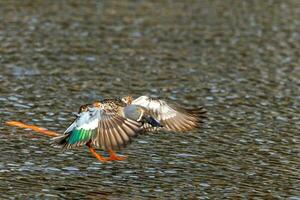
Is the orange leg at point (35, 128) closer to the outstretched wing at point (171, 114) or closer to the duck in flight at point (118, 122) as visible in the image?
the duck in flight at point (118, 122)

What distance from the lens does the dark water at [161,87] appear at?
37.2 feet

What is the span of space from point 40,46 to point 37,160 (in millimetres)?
8456

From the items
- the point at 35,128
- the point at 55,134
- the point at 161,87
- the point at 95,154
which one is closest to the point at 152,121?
the point at 95,154

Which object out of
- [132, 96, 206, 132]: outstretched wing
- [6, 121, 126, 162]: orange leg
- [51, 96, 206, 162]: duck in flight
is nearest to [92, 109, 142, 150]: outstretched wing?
[51, 96, 206, 162]: duck in flight

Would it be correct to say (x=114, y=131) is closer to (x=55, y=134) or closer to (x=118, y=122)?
(x=118, y=122)

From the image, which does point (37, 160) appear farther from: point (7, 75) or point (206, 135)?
point (7, 75)

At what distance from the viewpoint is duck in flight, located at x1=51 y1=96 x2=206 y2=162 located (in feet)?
35.6

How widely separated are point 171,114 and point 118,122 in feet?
4.75

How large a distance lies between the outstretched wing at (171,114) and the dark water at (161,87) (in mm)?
578

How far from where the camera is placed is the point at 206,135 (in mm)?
13938

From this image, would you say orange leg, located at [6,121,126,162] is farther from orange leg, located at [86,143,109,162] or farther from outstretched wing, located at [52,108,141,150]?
outstretched wing, located at [52,108,141,150]

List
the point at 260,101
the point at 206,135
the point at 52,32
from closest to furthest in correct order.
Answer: the point at 206,135 < the point at 260,101 < the point at 52,32

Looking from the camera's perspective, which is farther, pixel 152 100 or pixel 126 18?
pixel 126 18

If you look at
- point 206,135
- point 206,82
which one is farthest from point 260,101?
point 206,135
